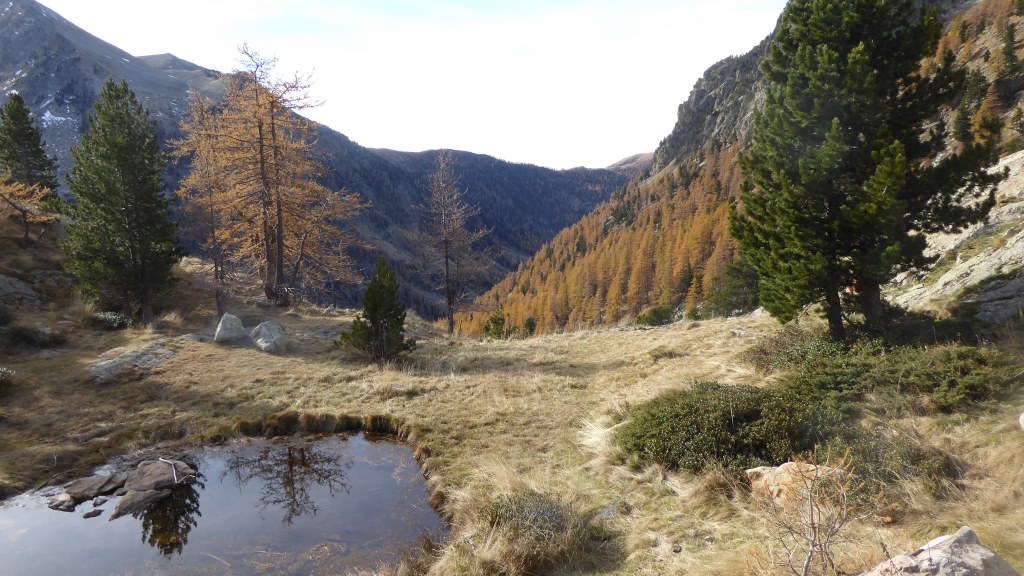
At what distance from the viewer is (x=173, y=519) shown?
26.2 ft

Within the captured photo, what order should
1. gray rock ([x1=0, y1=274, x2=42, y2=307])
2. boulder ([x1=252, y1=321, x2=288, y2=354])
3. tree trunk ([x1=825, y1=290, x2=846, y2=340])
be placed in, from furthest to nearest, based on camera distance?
gray rock ([x1=0, y1=274, x2=42, y2=307]) → boulder ([x1=252, y1=321, x2=288, y2=354]) → tree trunk ([x1=825, y1=290, x2=846, y2=340])

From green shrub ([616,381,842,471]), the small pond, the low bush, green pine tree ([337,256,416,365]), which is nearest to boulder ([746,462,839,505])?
green shrub ([616,381,842,471])

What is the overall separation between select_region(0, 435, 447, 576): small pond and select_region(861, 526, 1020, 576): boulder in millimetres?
5826

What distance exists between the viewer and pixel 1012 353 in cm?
723

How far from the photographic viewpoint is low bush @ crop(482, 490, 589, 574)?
571 cm

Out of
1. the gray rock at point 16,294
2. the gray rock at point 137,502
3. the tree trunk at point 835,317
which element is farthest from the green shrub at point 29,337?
the tree trunk at point 835,317

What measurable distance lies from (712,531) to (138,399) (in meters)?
14.6

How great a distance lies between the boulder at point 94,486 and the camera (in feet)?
28.3

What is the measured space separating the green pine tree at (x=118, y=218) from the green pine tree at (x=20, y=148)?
17.5 meters

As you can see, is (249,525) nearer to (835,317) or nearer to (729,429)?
(729,429)

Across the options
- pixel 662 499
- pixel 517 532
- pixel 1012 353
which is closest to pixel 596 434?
pixel 662 499

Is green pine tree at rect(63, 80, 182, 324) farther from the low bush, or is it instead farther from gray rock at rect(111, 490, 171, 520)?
the low bush

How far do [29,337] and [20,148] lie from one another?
25674 millimetres

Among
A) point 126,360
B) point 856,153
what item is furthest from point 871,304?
point 126,360
